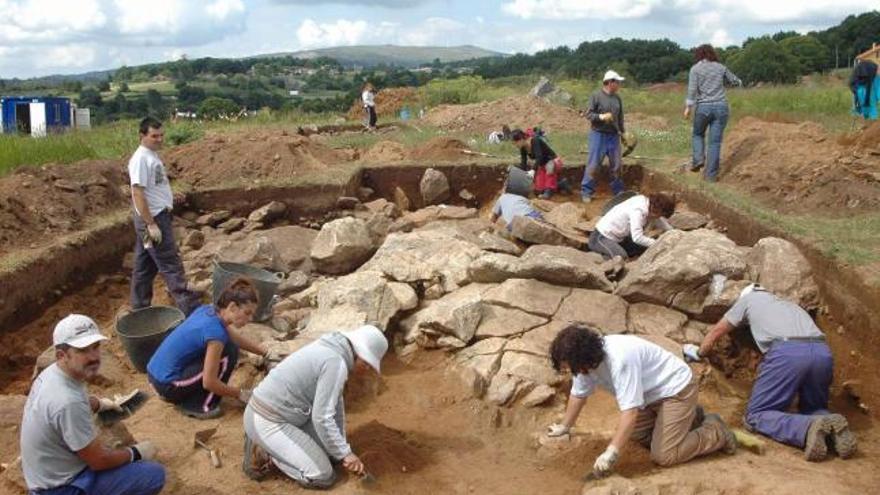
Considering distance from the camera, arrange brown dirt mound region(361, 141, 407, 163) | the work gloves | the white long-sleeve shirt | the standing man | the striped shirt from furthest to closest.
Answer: brown dirt mound region(361, 141, 407, 163), the striped shirt, the white long-sleeve shirt, the standing man, the work gloves

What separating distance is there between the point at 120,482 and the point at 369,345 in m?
1.50

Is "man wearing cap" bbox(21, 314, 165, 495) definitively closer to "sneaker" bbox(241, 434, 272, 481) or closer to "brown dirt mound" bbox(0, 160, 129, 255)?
"sneaker" bbox(241, 434, 272, 481)

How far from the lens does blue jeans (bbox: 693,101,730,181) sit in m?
10.2

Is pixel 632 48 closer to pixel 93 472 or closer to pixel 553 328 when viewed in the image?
pixel 553 328

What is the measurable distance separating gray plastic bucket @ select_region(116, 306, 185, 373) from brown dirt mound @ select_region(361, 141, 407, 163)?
6469mm

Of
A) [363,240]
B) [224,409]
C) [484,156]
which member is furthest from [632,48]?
[224,409]

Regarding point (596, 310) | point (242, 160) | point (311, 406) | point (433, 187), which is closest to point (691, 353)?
point (596, 310)

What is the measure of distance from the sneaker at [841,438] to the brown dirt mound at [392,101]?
75.9 feet

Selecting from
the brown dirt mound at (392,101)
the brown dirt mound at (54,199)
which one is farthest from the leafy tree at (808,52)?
the brown dirt mound at (54,199)

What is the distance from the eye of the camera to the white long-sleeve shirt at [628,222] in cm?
765

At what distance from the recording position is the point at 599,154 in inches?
413

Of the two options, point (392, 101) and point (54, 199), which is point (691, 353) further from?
point (392, 101)

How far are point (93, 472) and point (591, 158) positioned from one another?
7.97 meters

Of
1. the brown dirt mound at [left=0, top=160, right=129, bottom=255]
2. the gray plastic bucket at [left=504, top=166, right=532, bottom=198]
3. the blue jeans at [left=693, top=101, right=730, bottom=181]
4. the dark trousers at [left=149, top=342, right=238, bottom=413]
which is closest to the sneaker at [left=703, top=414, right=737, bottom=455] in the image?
the dark trousers at [left=149, top=342, right=238, bottom=413]
